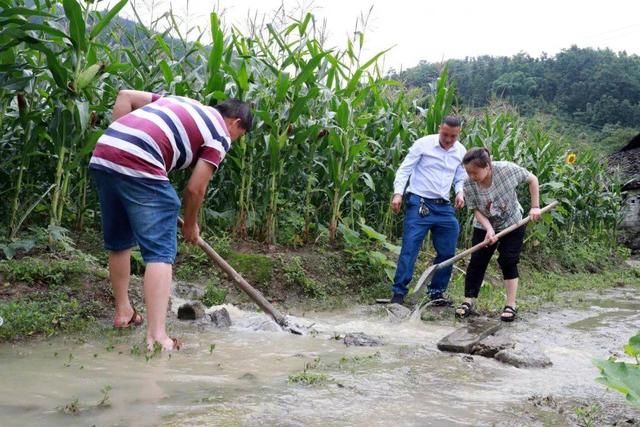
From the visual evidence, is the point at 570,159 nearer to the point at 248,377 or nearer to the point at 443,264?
the point at 443,264

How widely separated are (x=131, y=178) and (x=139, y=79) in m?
2.26

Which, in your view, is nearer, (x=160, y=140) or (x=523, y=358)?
(x=160, y=140)

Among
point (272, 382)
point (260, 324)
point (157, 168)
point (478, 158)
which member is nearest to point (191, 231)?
point (157, 168)

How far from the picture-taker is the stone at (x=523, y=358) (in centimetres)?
351

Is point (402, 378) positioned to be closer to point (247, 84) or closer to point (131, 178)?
point (131, 178)

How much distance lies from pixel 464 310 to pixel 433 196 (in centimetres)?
108

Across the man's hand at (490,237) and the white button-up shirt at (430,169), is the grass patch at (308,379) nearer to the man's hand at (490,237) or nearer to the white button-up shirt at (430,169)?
the man's hand at (490,237)

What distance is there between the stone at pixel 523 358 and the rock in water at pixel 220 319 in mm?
1728

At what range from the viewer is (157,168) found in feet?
10.8

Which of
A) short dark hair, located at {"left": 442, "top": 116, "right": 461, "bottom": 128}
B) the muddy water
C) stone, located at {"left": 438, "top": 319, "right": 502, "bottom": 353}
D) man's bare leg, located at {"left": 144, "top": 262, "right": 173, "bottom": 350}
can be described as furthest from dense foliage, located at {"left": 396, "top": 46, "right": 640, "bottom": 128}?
man's bare leg, located at {"left": 144, "top": 262, "right": 173, "bottom": 350}

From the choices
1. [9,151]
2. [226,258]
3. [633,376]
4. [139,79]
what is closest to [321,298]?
[226,258]

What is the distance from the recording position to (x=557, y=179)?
10367mm

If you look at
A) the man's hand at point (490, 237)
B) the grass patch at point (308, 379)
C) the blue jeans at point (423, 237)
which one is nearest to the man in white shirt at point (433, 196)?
the blue jeans at point (423, 237)

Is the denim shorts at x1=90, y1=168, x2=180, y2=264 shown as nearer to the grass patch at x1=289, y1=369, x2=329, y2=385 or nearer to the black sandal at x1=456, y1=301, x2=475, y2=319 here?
the grass patch at x1=289, y1=369, x2=329, y2=385
